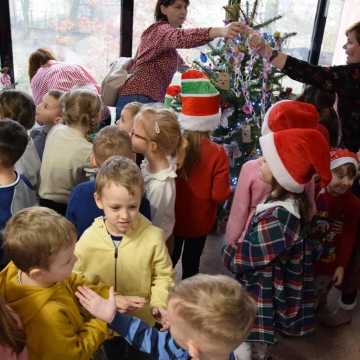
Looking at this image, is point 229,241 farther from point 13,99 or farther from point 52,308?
point 13,99

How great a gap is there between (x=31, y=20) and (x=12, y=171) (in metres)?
2.35

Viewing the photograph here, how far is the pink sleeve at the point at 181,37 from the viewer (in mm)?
2442

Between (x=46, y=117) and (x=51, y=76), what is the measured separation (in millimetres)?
558

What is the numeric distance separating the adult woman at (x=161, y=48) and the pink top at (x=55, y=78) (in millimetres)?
323

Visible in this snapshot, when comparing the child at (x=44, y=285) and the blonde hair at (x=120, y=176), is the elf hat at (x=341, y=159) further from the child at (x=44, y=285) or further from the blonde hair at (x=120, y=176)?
the child at (x=44, y=285)

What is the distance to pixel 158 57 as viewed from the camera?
269cm

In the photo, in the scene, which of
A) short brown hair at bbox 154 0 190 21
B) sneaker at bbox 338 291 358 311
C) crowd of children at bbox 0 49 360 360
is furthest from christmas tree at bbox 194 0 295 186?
sneaker at bbox 338 291 358 311

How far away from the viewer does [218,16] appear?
4.18 m

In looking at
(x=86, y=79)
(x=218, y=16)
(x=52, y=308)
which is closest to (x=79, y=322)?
(x=52, y=308)

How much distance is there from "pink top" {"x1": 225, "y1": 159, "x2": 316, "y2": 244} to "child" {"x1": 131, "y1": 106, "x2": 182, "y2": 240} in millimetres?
363

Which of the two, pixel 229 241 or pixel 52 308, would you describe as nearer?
pixel 52 308

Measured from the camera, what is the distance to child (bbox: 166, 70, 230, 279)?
198 centimetres

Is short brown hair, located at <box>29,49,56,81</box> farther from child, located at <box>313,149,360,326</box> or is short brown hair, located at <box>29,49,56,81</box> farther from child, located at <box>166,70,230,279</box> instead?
child, located at <box>313,149,360,326</box>

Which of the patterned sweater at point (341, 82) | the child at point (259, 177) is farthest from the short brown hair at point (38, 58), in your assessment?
the child at point (259, 177)
